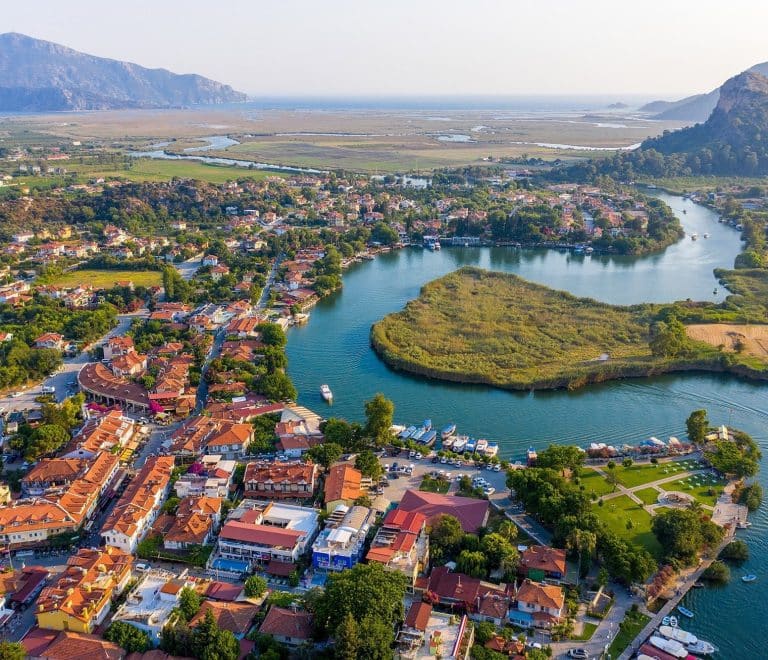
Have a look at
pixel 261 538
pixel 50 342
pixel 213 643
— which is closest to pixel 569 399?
pixel 261 538

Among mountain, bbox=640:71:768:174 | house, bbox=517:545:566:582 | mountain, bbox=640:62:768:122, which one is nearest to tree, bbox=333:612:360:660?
house, bbox=517:545:566:582

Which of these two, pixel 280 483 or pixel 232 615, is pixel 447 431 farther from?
pixel 232 615

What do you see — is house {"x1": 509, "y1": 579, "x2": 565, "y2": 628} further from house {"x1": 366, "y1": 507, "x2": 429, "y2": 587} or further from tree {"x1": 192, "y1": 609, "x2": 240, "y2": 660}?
tree {"x1": 192, "y1": 609, "x2": 240, "y2": 660}

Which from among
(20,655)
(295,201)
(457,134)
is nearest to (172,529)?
(20,655)

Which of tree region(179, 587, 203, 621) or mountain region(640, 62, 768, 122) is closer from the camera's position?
tree region(179, 587, 203, 621)

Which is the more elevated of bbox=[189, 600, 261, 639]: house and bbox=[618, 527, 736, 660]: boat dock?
bbox=[189, 600, 261, 639]: house

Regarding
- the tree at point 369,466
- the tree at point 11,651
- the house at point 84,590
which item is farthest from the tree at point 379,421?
the tree at point 11,651
